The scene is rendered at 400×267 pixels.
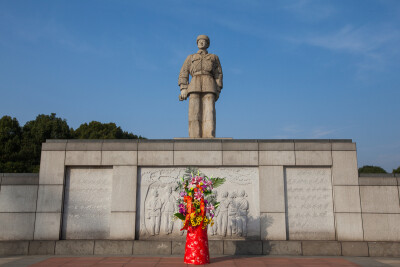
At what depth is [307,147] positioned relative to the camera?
27.1 feet

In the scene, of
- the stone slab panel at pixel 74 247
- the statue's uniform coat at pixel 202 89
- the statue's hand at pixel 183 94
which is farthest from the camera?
the statue's hand at pixel 183 94

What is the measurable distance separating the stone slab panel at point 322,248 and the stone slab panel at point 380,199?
125 centimetres

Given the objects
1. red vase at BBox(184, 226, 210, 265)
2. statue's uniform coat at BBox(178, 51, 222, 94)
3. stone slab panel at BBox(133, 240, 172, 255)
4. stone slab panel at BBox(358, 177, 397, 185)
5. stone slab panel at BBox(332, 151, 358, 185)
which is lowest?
stone slab panel at BBox(133, 240, 172, 255)

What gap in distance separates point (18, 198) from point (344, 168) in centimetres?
865

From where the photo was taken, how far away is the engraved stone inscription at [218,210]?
782 centimetres

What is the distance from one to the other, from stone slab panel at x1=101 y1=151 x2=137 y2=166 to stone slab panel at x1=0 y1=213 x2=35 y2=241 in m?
2.31

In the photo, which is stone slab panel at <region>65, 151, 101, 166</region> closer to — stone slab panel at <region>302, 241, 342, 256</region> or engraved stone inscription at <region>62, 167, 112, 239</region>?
engraved stone inscription at <region>62, 167, 112, 239</region>

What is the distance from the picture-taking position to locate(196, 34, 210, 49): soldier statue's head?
32.7ft

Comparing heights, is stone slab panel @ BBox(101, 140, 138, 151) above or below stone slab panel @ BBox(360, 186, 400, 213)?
above

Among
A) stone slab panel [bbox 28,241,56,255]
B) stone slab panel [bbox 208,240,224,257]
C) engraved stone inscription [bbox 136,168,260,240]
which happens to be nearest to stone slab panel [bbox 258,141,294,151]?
engraved stone inscription [bbox 136,168,260,240]

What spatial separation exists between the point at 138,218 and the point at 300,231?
13.8 ft

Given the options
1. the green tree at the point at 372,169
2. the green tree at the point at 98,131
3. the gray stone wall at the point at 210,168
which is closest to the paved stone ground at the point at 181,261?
the gray stone wall at the point at 210,168

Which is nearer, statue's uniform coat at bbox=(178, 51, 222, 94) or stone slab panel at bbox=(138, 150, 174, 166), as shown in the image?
stone slab panel at bbox=(138, 150, 174, 166)

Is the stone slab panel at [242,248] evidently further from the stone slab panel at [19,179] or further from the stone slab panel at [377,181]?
the stone slab panel at [19,179]
